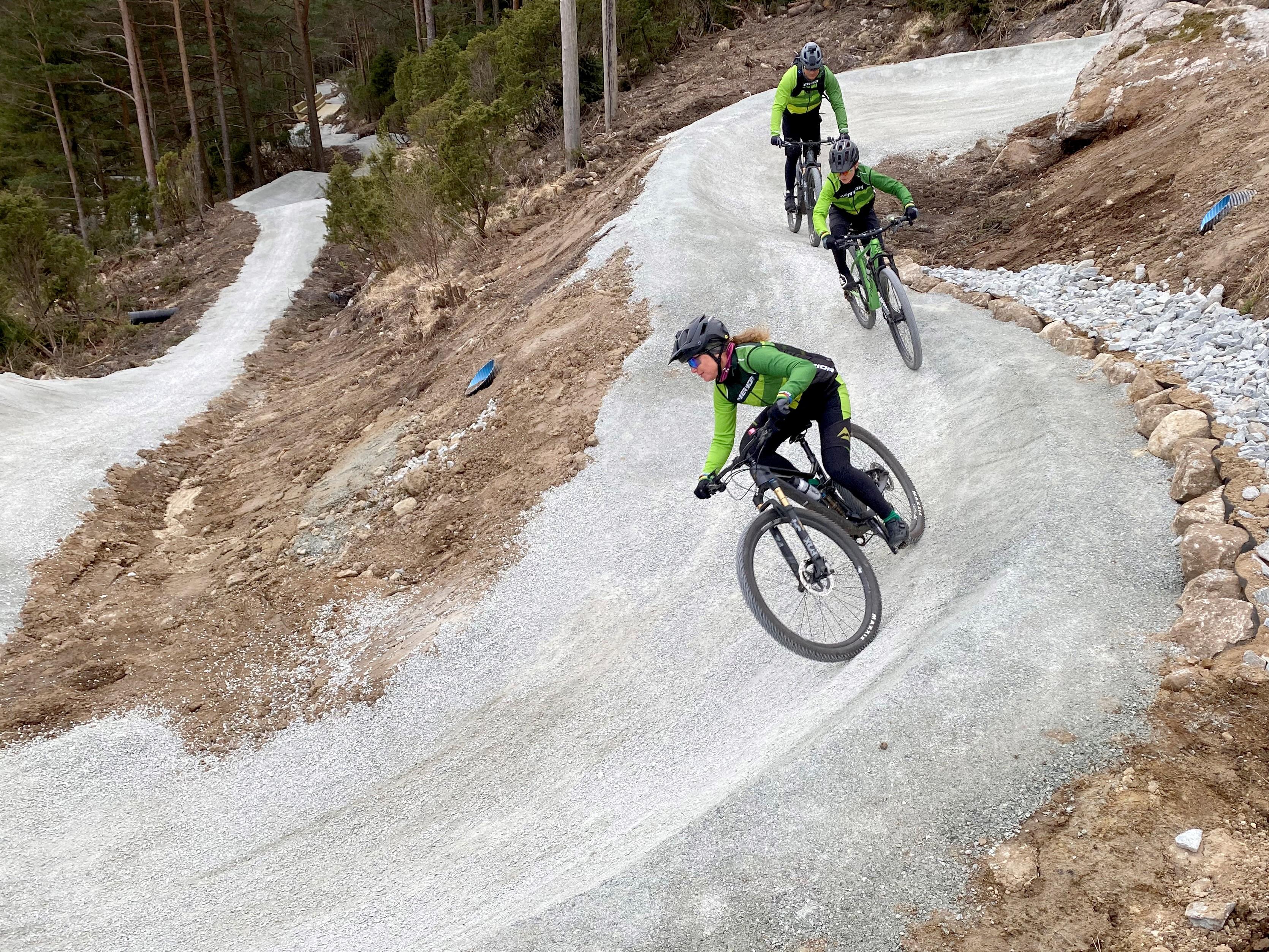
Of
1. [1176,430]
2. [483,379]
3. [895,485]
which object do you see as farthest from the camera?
[483,379]

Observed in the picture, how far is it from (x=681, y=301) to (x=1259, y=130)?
23.4 ft

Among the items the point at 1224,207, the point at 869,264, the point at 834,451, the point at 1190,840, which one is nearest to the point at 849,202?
the point at 869,264

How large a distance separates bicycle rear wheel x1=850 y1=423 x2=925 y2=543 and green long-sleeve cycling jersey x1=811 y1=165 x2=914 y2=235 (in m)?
3.07

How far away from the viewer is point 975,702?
4.23m

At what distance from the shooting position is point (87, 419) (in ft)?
50.8

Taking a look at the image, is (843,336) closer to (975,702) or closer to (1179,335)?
(1179,335)

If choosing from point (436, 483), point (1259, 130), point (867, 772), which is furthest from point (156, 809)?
point (1259, 130)

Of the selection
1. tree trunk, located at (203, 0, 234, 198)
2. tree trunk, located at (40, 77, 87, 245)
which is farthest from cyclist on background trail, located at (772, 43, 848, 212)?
tree trunk, located at (203, 0, 234, 198)

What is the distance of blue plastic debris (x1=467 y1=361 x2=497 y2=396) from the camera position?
11445 mm

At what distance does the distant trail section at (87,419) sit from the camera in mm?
11516

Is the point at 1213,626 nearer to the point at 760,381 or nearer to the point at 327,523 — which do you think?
the point at 760,381

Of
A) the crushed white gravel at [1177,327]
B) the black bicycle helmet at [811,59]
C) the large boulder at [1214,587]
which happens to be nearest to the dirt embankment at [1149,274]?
the crushed white gravel at [1177,327]

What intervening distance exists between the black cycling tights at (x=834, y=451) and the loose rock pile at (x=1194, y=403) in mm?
1817

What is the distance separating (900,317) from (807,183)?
4895 millimetres
